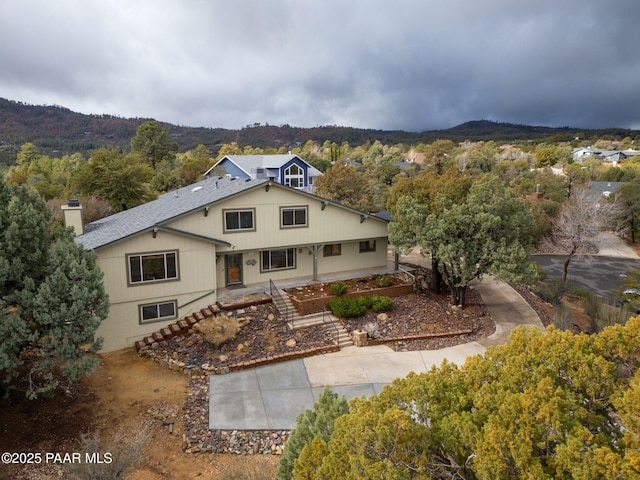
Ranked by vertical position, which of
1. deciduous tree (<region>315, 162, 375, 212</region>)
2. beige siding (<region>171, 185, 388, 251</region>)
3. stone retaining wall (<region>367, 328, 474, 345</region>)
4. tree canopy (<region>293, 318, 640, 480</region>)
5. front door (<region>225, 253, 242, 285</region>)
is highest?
deciduous tree (<region>315, 162, 375, 212</region>)

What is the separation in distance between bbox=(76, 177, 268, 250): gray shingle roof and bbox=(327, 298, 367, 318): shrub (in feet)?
21.7

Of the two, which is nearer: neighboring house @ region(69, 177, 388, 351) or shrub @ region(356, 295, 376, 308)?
neighboring house @ region(69, 177, 388, 351)

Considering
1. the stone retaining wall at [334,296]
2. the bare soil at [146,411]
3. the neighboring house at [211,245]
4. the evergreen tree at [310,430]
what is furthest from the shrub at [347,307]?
the evergreen tree at [310,430]

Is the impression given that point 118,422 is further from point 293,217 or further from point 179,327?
point 293,217

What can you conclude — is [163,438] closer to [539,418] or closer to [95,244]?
[95,244]

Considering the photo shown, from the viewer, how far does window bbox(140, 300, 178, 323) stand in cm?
1670

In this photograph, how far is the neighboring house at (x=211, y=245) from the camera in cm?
1622

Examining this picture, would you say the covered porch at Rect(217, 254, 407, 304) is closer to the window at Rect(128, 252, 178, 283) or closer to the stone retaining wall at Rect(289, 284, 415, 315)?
the stone retaining wall at Rect(289, 284, 415, 315)

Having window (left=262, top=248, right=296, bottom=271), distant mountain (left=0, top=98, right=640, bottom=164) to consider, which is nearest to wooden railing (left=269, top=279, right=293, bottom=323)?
window (left=262, top=248, right=296, bottom=271)

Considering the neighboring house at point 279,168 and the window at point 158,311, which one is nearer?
the window at point 158,311

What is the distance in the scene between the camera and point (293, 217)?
68.2ft

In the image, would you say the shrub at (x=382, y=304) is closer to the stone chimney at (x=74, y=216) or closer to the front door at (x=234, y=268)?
the front door at (x=234, y=268)

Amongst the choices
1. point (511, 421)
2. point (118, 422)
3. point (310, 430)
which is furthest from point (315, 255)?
point (511, 421)

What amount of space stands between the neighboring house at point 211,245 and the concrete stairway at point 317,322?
124 inches
